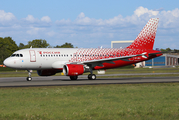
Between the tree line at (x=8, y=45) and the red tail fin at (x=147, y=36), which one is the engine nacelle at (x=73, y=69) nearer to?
the red tail fin at (x=147, y=36)

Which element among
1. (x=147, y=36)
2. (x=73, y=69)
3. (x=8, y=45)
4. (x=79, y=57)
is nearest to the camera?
(x=73, y=69)

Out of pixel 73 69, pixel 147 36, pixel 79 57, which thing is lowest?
pixel 73 69

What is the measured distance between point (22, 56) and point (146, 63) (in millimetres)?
108694

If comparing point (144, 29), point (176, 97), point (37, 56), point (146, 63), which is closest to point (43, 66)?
point (37, 56)

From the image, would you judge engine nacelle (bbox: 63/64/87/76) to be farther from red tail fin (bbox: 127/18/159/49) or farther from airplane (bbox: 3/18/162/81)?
red tail fin (bbox: 127/18/159/49)

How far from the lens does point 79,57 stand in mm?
36469

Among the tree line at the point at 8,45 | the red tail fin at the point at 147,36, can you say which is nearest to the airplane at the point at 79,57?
the red tail fin at the point at 147,36

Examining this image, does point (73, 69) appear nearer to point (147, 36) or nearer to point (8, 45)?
point (147, 36)

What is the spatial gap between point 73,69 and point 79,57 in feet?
14.0

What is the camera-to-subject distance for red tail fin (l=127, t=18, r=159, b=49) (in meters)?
40.9

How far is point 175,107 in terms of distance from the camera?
482 inches

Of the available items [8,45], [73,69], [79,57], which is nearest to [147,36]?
[79,57]

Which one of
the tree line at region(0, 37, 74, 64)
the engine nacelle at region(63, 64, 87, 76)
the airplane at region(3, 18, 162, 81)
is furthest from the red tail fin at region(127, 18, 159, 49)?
the tree line at region(0, 37, 74, 64)

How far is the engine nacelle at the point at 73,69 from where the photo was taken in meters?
32.3
